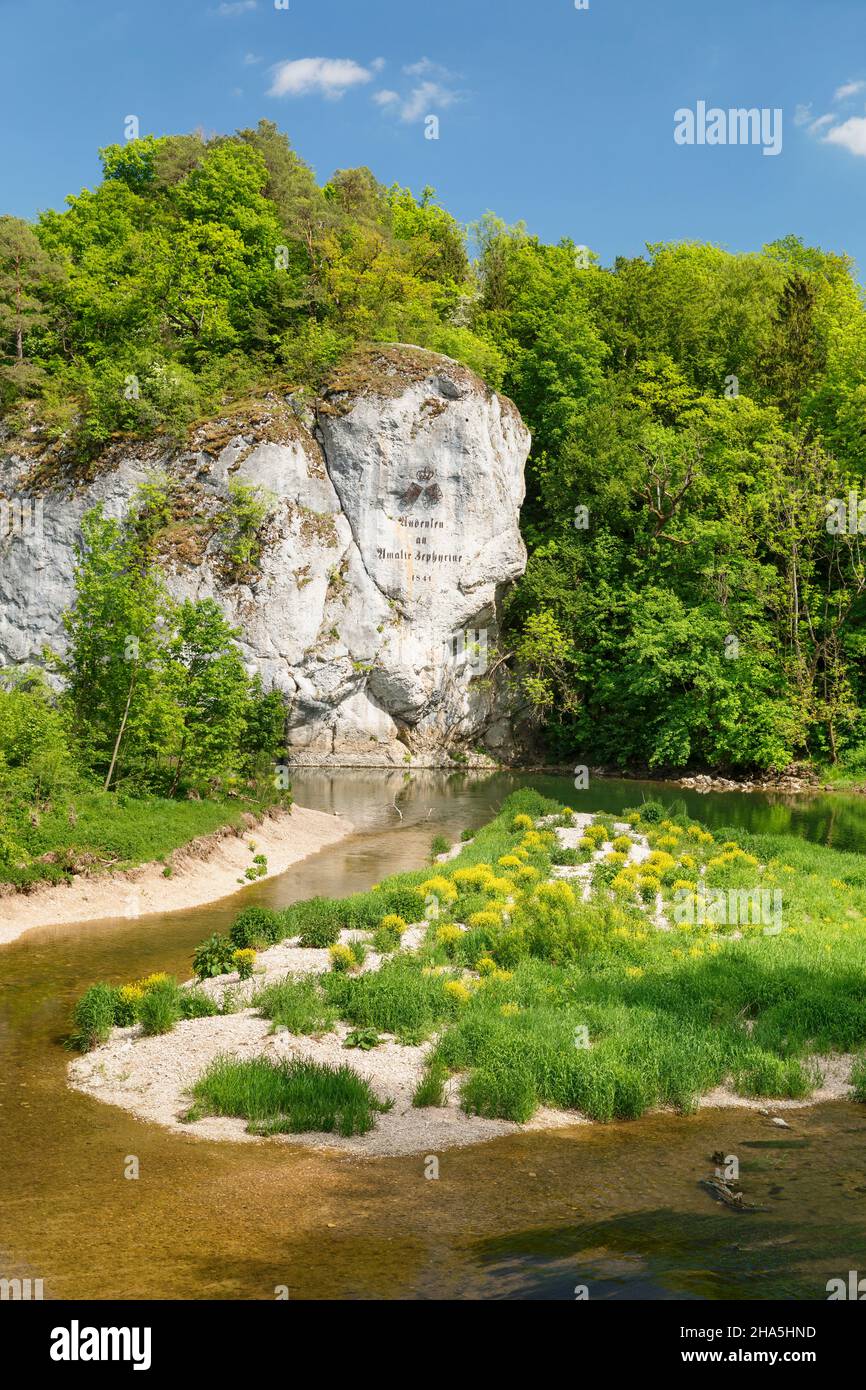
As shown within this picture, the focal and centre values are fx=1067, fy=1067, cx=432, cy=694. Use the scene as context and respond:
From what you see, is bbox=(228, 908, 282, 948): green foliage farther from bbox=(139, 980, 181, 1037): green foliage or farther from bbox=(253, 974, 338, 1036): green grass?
bbox=(139, 980, 181, 1037): green foliage

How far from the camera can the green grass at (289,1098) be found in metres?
12.6

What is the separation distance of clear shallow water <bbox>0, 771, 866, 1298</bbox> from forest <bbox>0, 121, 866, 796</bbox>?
35.9m

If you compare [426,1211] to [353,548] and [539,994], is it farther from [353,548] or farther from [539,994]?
[353,548]

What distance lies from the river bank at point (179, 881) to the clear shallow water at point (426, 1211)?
7337 mm

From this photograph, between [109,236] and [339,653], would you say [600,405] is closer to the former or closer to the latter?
[339,653]

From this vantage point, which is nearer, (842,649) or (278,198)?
(842,649)

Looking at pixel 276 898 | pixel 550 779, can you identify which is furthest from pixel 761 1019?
pixel 550 779

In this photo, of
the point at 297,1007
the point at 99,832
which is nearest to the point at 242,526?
the point at 99,832

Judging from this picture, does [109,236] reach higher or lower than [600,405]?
higher

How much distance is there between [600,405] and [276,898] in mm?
40384

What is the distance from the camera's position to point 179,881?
999 inches

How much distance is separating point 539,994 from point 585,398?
48600 millimetres

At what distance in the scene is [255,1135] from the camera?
12.5m
